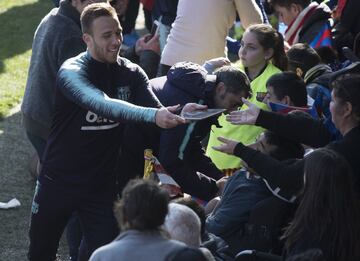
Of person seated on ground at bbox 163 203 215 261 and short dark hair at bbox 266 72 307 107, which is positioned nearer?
person seated on ground at bbox 163 203 215 261

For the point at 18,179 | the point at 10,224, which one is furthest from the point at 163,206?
the point at 18,179

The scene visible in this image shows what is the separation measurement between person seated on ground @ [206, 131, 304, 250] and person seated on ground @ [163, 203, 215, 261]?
82cm

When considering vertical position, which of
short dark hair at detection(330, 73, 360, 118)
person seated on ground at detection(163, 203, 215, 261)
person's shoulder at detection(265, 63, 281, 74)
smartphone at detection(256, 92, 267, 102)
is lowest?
smartphone at detection(256, 92, 267, 102)

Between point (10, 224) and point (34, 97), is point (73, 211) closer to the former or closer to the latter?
point (34, 97)

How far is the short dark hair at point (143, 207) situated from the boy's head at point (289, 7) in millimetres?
4053

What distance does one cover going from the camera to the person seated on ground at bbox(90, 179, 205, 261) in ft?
11.3

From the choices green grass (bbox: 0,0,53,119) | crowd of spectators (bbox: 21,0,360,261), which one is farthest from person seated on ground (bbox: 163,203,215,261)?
green grass (bbox: 0,0,53,119)

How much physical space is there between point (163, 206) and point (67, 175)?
4.85 ft

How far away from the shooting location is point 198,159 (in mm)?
5562

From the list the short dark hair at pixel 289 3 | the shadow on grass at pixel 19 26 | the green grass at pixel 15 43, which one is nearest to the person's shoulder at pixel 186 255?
the short dark hair at pixel 289 3

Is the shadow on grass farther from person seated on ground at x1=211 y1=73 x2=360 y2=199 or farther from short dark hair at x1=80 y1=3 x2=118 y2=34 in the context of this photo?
person seated on ground at x1=211 y1=73 x2=360 y2=199

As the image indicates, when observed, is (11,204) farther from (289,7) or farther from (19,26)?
(19,26)

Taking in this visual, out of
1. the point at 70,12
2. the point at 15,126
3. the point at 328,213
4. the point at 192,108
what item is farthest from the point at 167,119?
the point at 15,126

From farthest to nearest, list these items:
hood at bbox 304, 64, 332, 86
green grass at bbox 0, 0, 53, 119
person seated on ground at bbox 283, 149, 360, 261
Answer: green grass at bbox 0, 0, 53, 119 < hood at bbox 304, 64, 332, 86 < person seated on ground at bbox 283, 149, 360, 261
